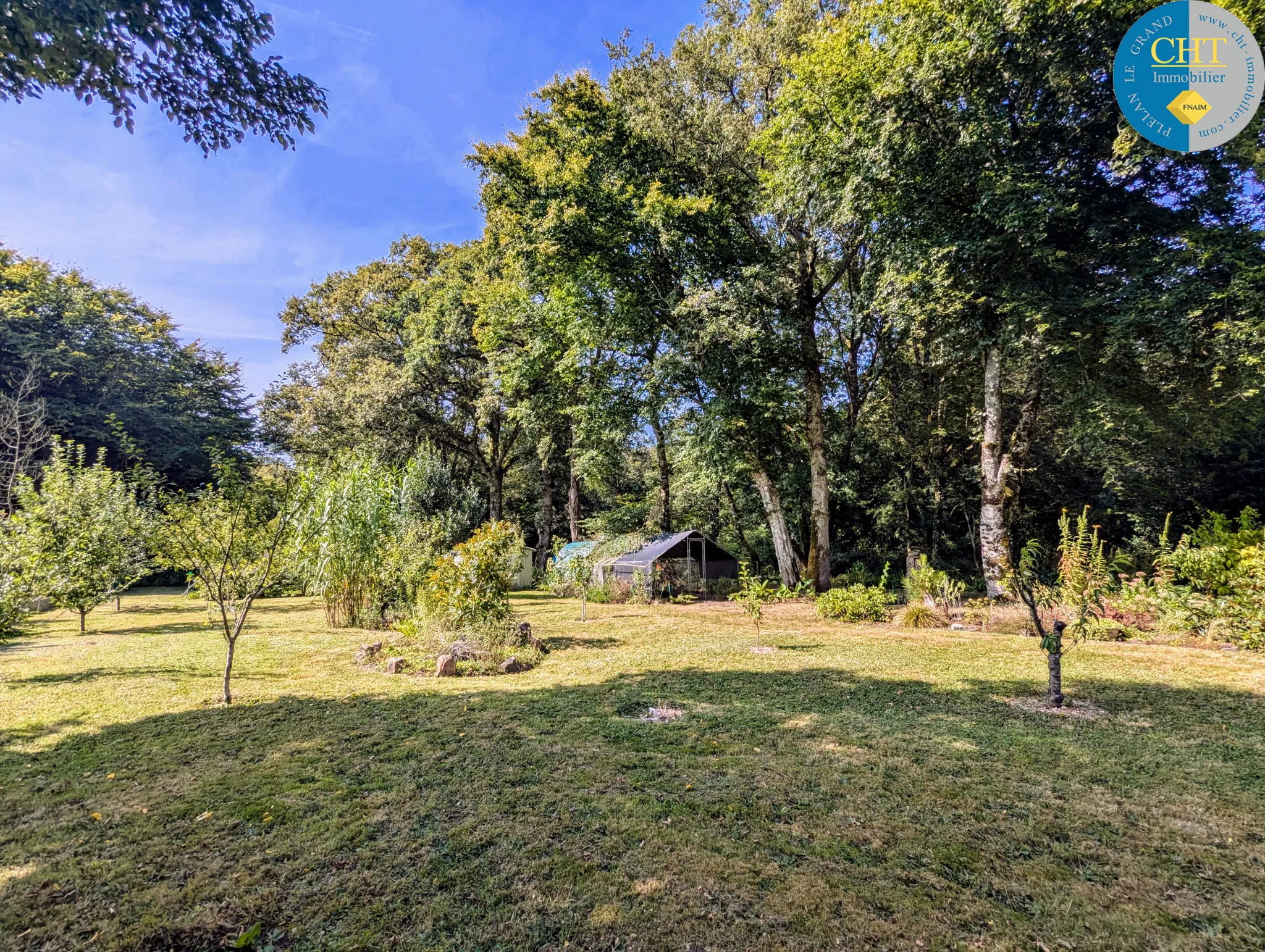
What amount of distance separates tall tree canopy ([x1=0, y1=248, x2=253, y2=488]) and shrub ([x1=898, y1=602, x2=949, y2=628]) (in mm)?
25924

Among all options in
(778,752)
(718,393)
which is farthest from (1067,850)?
(718,393)

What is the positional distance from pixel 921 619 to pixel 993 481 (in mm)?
3552

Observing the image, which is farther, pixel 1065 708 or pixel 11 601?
pixel 11 601

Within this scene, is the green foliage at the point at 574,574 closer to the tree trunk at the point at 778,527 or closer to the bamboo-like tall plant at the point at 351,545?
the bamboo-like tall plant at the point at 351,545

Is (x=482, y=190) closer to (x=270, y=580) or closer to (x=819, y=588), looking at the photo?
(x=270, y=580)

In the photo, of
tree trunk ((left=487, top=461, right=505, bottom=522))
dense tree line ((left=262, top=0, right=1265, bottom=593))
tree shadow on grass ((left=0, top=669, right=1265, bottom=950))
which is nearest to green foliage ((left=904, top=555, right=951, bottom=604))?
dense tree line ((left=262, top=0, right=1265, bottom=593))

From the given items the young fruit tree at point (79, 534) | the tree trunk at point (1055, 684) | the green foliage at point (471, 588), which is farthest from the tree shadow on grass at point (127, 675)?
the tree trunk at point (1055, 684)

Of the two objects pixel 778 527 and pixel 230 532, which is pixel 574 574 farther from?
pixel 230 532

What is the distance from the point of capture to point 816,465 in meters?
13.6

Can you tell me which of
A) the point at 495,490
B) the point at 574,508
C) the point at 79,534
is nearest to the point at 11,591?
the point at 79,534

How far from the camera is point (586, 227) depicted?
45.0 ft

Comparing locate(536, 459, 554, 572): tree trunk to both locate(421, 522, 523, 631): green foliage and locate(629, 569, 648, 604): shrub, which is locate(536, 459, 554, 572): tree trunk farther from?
locate(421, 522, 523, 631): green foliage
